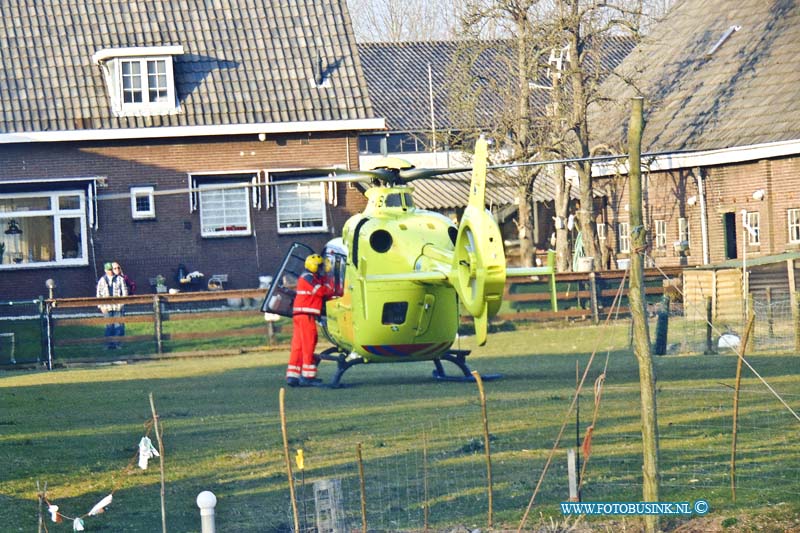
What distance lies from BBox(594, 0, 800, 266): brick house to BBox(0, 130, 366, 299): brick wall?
1036 cm

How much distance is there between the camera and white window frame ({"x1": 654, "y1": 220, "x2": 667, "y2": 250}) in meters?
43.4

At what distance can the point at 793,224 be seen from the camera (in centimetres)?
3766

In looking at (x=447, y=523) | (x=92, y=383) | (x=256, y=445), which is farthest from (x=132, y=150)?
(x=447, y=523)

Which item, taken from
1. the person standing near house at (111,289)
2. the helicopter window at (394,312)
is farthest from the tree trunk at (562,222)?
the helicopter window at (394,312)

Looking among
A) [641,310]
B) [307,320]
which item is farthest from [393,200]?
[641,310]

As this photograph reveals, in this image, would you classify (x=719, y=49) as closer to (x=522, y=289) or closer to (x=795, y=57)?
(x=795, y=57)

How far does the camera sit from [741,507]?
10.7 m

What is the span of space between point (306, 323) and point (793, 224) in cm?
2057

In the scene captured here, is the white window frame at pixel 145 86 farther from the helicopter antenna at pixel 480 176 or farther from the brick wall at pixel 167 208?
the helicopter antenna at pixel 480 176

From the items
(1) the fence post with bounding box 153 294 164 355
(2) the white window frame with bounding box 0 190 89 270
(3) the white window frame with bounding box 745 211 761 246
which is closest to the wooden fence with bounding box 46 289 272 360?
(1) the fence post with bounding box 153 294 164 355

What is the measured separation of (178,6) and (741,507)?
30.9 m

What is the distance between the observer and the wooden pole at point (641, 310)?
372 inches

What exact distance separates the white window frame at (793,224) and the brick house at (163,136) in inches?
457

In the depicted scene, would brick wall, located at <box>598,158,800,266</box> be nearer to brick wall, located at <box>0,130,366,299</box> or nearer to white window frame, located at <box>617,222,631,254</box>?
white window frame, located at <box>617,222,631,254</box>
